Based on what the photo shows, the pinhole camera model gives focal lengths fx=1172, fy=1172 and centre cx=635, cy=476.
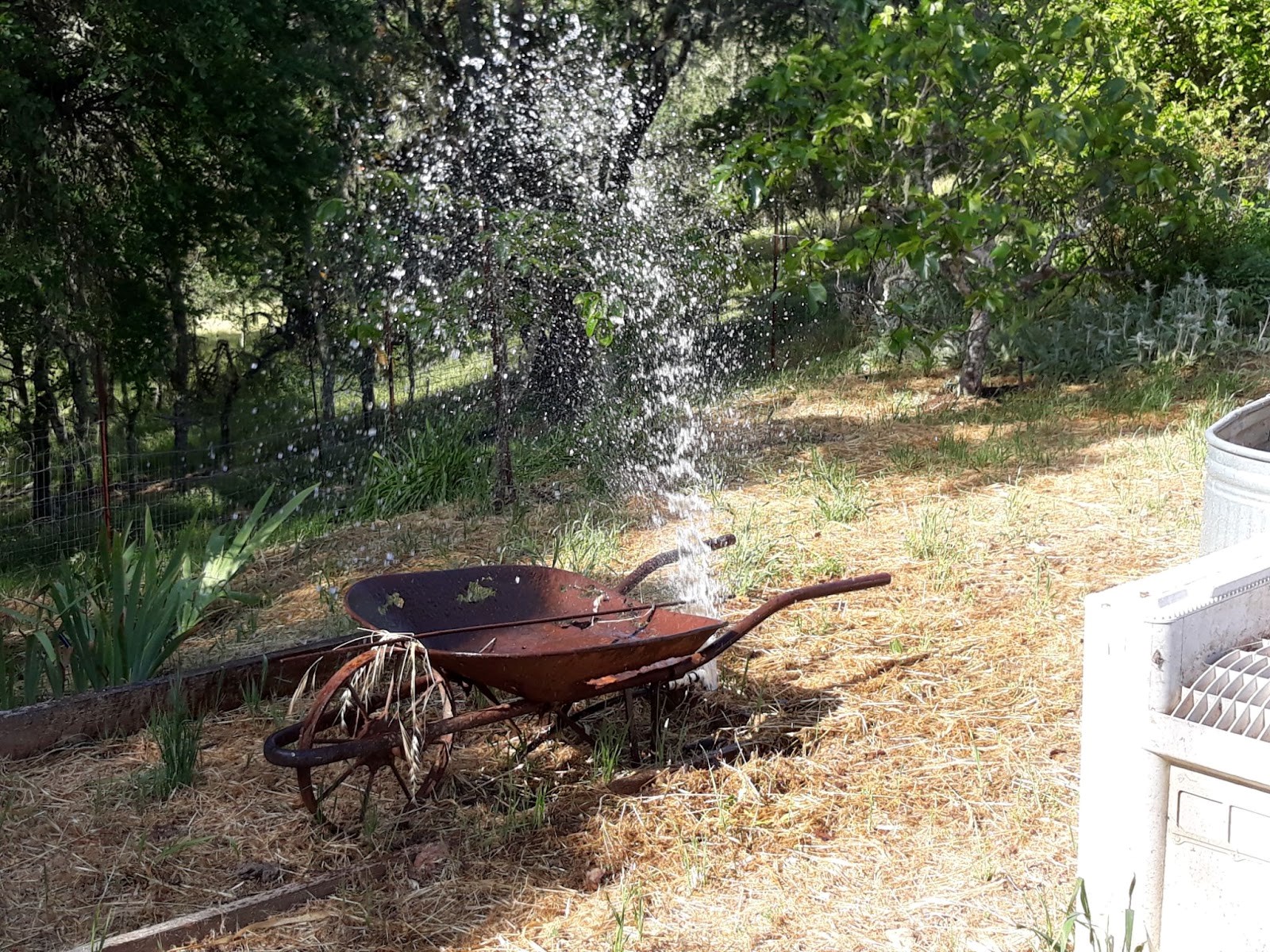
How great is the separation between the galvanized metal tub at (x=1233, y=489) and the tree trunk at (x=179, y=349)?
24.8 ft

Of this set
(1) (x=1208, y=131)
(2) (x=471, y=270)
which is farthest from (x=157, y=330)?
(1) (x=1208, y=131)

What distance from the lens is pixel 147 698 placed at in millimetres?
3451

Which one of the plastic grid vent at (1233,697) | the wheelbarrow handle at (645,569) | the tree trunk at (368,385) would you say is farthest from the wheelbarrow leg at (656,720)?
the tree trunk at (368,385)

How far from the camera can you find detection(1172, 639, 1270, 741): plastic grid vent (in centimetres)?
173

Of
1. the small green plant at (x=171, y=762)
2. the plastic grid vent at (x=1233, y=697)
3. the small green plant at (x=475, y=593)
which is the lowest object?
the small green plant at (x=171, y=762)

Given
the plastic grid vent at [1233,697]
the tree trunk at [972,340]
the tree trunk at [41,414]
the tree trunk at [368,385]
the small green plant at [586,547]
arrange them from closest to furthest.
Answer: the plastic grid vent at [1233,697] < the small green plant at [586,547] < the tree trunk at [972,340] < the tree trunk at [41,414] < the tree trunk at [368,385]

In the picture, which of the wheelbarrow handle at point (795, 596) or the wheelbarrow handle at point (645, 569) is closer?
the wheelbarrow handle at point (795, 596)

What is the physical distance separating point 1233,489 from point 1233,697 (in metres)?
1.49

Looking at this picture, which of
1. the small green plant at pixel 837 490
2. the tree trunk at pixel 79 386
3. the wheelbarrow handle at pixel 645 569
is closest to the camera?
the wheelbarrow handle at pixel 645 569

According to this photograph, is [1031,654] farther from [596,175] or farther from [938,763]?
[596,175]

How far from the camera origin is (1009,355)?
8.11 m

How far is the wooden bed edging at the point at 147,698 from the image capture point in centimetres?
331

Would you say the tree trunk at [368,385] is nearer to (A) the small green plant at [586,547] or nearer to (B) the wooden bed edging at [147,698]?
(A) the small green plant at [586,547]

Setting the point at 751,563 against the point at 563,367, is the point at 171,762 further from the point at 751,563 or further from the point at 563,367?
the point at 563,367
